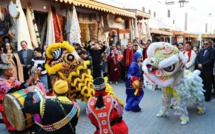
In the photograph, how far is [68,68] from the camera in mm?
5312

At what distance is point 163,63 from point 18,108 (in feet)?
9.50

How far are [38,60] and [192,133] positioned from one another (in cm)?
429

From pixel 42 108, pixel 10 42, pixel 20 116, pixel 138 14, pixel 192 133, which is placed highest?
pixel 138 14

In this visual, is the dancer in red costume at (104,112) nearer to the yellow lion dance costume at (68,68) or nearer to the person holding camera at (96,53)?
the yellow lion dance costume at (68,68)

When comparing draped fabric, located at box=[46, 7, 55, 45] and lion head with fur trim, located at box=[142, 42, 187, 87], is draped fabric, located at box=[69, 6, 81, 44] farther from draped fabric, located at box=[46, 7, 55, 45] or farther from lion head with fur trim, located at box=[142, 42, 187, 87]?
lion head with fur trim, located at box=[142, 42, 187, 87]

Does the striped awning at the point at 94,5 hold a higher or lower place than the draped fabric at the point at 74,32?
higher

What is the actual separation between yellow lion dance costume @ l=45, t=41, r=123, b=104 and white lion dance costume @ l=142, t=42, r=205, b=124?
1.39 meters

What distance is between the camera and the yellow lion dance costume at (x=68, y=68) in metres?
5.28

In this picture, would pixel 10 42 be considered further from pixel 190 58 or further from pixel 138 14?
pixel 138 14

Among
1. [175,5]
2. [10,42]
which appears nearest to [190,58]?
[10,42]

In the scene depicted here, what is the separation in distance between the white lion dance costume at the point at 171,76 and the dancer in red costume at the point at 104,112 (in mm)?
2031

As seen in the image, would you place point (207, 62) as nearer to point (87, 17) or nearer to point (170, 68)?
point (170, 68)

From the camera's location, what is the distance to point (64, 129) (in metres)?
3.08

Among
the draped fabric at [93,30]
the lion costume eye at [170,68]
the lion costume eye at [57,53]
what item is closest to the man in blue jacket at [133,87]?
the lion costume eye at [170,68]
